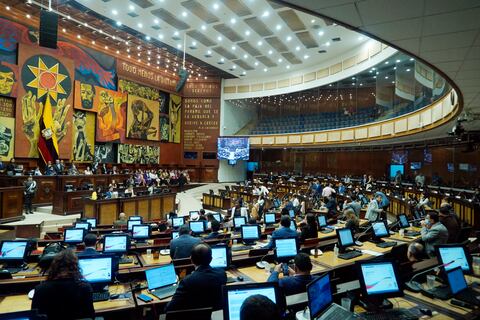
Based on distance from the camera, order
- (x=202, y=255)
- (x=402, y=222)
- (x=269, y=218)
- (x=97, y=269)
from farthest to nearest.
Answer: (x=269, y=218) → (x=402, y=222) → (x=97, y=269) → (x=202, y=255)

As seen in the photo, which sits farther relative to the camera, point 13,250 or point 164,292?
point 13,250

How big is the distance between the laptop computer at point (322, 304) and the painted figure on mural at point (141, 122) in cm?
1895

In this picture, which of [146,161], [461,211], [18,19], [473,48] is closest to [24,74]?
[18,19]

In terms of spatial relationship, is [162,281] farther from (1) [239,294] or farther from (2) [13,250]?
(2) [13,250]

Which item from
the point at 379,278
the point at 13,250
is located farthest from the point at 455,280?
the point at 13,250

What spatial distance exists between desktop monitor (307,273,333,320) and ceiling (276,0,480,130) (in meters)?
2.61

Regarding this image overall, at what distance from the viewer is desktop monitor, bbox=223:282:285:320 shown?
93.2 inches

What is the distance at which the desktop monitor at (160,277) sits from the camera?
3543mm

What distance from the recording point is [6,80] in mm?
13562

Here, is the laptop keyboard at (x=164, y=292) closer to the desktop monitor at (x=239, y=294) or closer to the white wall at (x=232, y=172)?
the desktop monitor at (x=239, y=294)

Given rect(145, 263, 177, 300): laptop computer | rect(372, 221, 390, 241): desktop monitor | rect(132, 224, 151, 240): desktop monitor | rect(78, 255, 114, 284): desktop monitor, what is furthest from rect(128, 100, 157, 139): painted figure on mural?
rect(145, 263, 177, 300): laptop computer

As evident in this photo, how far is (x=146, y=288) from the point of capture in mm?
3643

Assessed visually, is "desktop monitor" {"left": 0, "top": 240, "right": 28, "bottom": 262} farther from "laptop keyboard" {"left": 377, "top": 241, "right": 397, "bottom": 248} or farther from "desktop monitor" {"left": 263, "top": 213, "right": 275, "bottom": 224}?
"laptop keyboard" {"left": 377, "top": 241, "right": 397, "bottom": 248}

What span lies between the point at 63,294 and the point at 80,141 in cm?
1604
